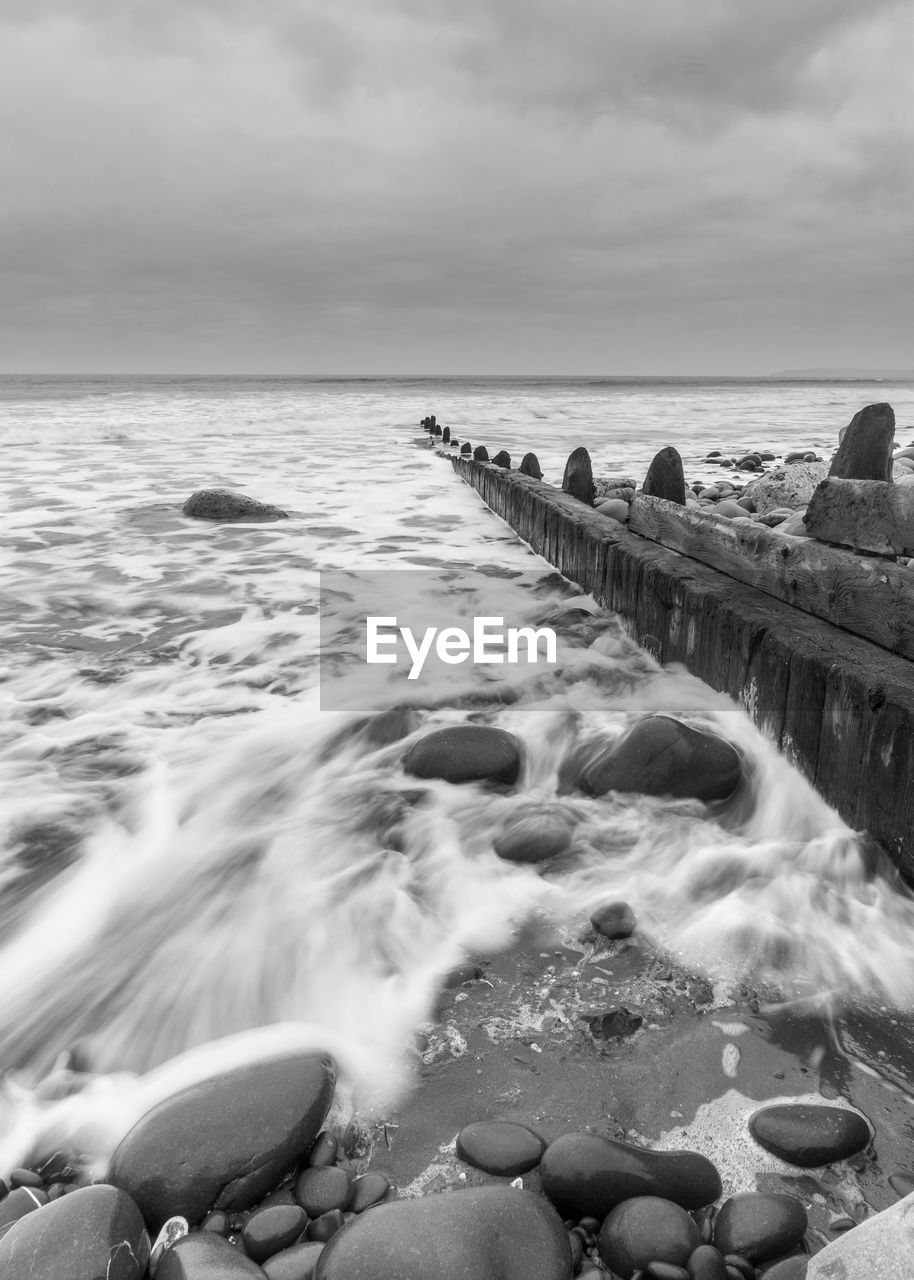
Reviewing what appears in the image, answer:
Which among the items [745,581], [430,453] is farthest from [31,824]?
[430,453]

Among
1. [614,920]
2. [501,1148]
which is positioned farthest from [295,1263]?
[614,920]

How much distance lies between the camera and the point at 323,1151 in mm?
1366

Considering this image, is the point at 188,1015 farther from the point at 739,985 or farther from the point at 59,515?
the point at 59,515

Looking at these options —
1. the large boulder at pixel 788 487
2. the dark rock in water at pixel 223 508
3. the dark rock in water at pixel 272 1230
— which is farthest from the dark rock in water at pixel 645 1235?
the dark rock in water at pixel 223 508

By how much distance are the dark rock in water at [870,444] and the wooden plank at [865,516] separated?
475mm

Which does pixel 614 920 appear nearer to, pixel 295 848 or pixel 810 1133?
pixel 810 1133

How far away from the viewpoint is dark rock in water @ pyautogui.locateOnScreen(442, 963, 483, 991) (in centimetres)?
181

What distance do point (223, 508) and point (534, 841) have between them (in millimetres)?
6072

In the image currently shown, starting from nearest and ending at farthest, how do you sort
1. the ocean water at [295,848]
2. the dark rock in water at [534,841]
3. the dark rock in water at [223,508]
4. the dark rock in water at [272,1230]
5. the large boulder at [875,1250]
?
the large boulder at [875,1250] < the dark rock in water at [272,1230] < the ocean water at [295,848] < the dark rock in water at [534,841] < the dark rock in water at [223,508]

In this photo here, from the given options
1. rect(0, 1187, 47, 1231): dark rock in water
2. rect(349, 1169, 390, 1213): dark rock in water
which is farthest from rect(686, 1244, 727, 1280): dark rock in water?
rect(0, 1187, 47, 1231): dark rock in water

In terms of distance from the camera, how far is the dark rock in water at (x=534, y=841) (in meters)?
2.32

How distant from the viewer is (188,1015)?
5.78 ft

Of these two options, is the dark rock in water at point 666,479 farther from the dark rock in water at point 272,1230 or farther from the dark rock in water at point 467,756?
the dark rock in water at point 272,1230

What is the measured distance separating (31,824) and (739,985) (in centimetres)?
207
